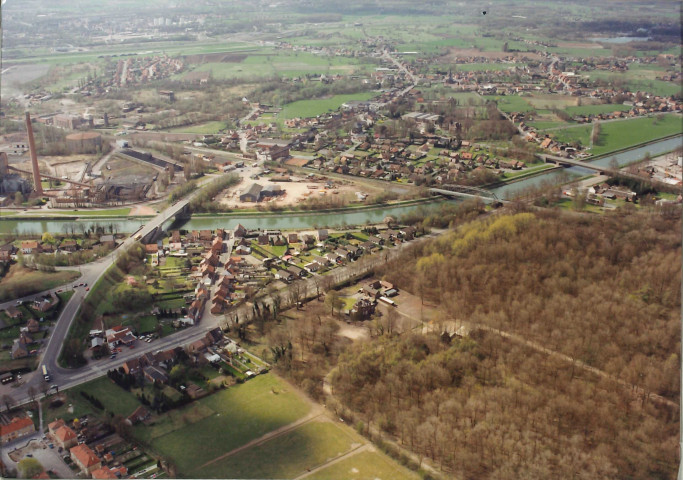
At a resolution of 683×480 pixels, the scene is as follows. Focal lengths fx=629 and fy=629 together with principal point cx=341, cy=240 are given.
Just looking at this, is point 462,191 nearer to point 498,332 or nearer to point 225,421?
point 498,332

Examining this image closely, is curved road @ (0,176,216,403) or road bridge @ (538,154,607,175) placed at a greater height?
road bridge @ (538,154,607,175)

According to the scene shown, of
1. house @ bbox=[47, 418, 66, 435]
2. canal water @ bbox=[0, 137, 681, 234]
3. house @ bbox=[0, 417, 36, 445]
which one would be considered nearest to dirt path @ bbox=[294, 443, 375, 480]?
house @ bbox=[47, 418, 66, 435]

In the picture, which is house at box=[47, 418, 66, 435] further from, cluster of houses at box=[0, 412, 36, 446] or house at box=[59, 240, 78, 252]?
house at box=[59, 240, 78, 252]

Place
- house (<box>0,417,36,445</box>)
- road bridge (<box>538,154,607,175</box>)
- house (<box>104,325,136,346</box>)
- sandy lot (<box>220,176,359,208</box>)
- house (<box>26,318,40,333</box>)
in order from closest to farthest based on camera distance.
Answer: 1. house (<box>0,417,36,445</box>)
2. house (<box>104,325,136,346</box>)
3. house (<box>26,318,40,333</box>)
4. sandy lot (<box>220,176,359,208</box>)
5. road bridge (<box>538,154,607,175</box>)

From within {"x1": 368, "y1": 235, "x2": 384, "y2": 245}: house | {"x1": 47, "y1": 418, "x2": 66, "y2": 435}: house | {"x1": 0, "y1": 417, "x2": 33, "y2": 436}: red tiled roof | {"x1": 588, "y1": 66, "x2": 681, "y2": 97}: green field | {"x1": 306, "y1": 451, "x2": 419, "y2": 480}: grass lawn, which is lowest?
{"x1": 306, "y1": 451, "x2": 419, "y2": 480}: grass lawn

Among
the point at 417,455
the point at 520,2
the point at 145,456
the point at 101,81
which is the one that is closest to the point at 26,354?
the point at 145,456

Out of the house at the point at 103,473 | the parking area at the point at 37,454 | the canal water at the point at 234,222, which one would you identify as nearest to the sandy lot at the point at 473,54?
the canal water at the point at 234,222

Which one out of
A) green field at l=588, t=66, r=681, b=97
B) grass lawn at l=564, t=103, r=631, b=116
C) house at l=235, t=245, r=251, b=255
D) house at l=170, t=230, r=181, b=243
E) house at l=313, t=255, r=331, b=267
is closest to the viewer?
house at l=313, t=255, r=331, b=267
